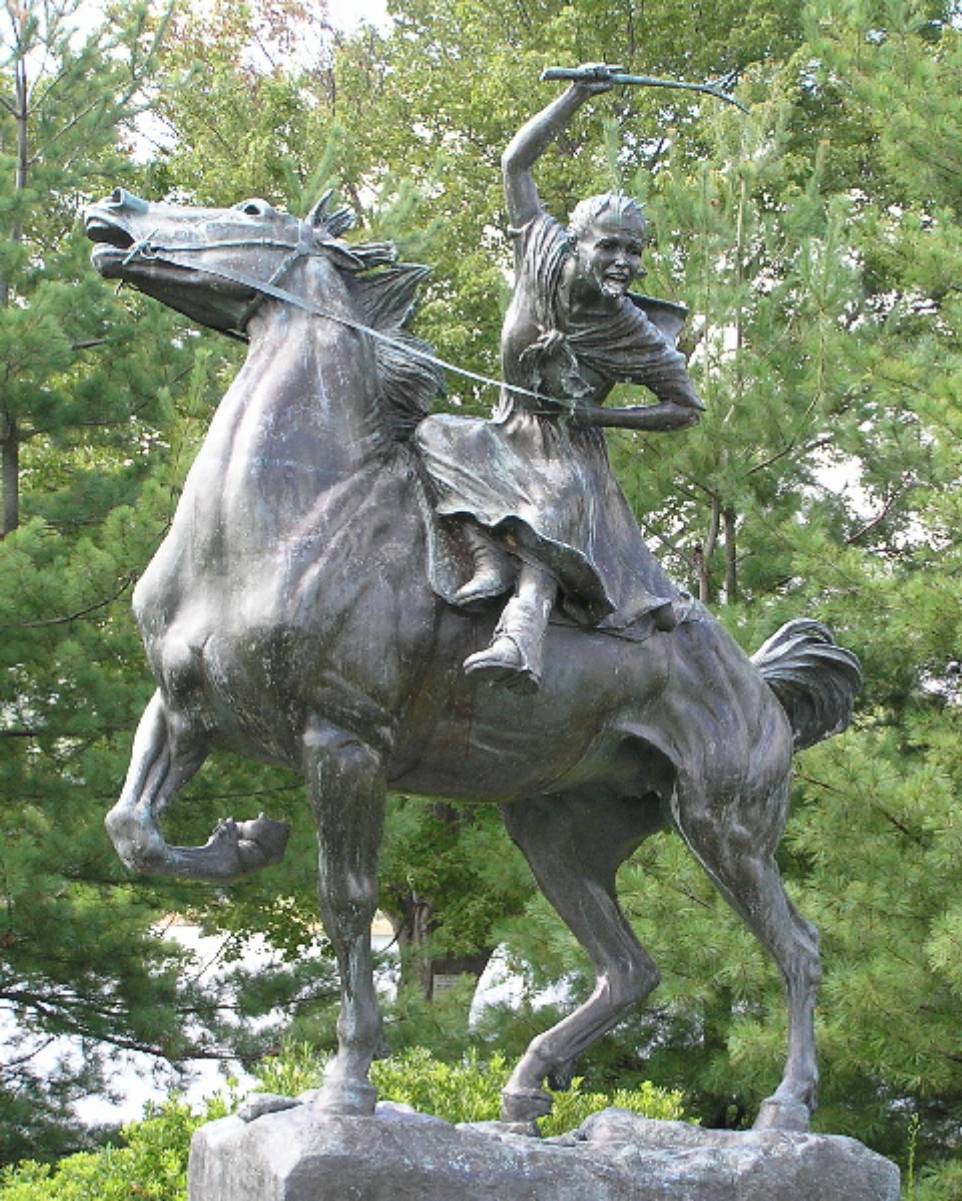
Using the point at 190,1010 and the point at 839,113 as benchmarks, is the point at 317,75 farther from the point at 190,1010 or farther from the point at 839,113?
the point at 190,1010

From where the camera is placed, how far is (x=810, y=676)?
18.7ft

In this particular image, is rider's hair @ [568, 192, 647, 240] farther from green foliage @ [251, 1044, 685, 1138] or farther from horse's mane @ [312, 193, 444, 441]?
green foliage @ [251, 1044, 685, 1138]

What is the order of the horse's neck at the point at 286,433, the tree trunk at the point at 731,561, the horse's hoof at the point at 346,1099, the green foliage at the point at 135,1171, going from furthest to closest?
the tree trunk at the point at 731,561, the green foliage at the point at 135,1171, the horse's neck at the point at 286,433, the horse's hoof at the point at 346,1099

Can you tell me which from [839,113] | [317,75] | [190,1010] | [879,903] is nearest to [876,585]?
[879,903]

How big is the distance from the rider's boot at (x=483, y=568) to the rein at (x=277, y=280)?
42cm

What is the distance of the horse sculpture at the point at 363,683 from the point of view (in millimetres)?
4660

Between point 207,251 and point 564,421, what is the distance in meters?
1.06

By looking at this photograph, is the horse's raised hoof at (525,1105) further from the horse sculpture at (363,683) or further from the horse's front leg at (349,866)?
the horse's front leg at (349,866)

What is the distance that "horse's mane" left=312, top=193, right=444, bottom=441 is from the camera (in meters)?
5.08

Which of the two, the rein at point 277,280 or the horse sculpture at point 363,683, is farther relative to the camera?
the rein at point 277,280

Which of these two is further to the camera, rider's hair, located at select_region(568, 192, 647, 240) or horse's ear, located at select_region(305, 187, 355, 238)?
horse's ear, located at select_region(305, 187, 355, 238)

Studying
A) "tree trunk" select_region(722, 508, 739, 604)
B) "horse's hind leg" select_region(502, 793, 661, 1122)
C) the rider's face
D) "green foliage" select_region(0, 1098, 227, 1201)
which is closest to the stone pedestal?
"horse's hind leg" select_region(502, 793, 661, 1122)

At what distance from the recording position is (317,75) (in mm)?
21734

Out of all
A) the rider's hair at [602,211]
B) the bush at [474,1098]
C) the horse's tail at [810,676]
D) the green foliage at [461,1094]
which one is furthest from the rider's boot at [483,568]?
the bush at [474,1098]
